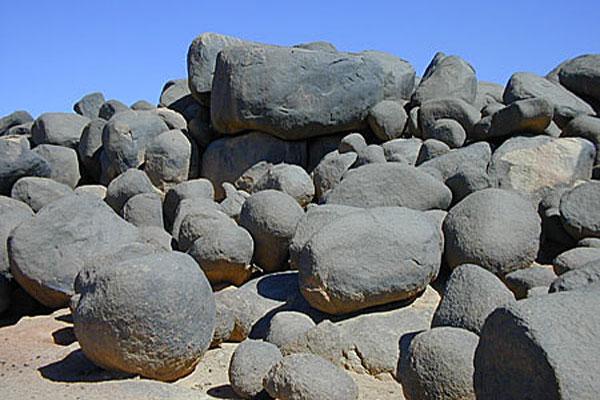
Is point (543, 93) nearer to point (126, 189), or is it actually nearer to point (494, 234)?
point (494, 234)

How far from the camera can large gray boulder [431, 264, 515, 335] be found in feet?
14.2

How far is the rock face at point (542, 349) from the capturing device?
2643 mm

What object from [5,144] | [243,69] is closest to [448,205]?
[243,69]

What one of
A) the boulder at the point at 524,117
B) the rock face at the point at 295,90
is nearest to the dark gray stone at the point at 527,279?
the boulder at the point at 524,117

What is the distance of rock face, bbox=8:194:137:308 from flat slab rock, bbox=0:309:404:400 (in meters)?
0.77

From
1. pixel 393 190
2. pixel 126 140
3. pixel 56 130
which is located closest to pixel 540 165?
pixel 393 190

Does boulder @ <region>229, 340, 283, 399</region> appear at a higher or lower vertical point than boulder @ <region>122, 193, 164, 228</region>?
higher

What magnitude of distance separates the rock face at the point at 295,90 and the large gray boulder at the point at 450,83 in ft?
1.99

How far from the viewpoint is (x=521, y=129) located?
7.73 metres

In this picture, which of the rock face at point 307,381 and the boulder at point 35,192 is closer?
the rock face at point 307,381

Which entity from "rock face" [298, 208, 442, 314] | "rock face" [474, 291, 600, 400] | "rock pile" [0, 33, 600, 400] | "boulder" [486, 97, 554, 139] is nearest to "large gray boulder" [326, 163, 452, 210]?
"rock pile" [0, 33, 600, 400]

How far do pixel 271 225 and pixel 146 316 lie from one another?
2.13 metres

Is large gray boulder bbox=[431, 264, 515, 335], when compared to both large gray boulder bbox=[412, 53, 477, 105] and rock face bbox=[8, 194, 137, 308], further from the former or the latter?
large gray boulder bbox=[412, 53, 477, 105]

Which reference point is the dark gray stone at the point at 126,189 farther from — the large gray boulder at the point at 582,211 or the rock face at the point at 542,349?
the rock face at the point at 542,349
